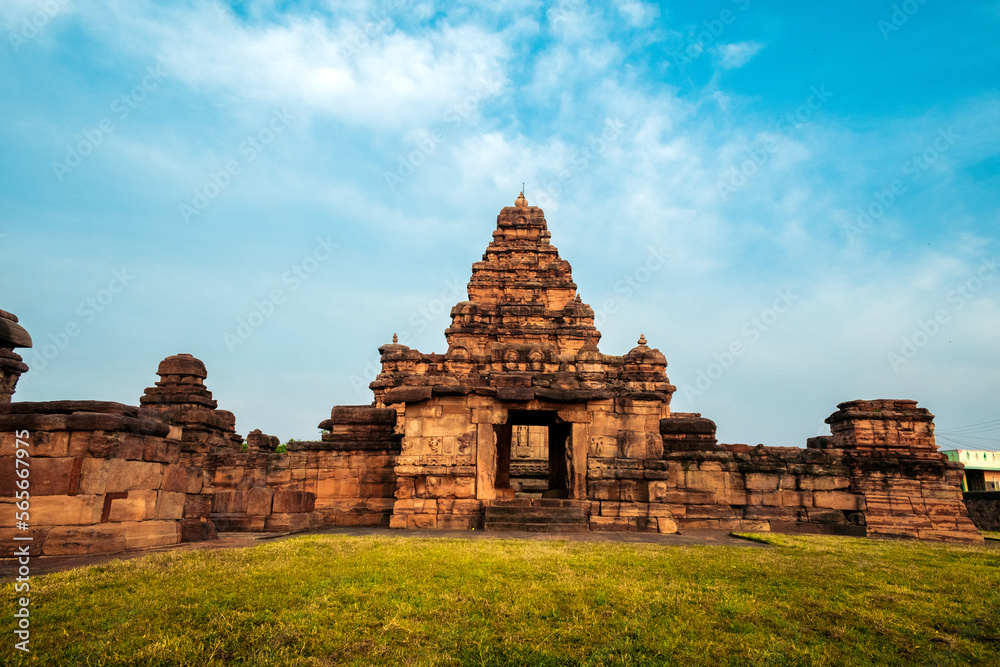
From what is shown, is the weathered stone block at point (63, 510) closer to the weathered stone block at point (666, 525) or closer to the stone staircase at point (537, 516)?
the stone staircase at point (537, 516)

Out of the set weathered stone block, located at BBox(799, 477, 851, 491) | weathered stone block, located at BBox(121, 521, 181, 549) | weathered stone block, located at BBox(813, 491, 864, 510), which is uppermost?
weathered stone block, located at BBox(799, 477, 851, 491)

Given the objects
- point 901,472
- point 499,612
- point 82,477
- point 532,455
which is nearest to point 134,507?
point 82,477

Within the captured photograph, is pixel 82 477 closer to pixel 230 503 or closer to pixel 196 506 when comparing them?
pixel 196 506

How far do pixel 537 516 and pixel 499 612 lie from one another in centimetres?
729

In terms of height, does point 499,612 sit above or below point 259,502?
below

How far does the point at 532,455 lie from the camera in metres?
24.1

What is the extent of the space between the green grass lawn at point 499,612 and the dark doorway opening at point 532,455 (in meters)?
7.25

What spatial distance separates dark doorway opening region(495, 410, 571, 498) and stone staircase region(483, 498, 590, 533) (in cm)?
109

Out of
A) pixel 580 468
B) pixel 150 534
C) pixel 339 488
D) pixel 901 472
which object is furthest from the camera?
pixel 339 488

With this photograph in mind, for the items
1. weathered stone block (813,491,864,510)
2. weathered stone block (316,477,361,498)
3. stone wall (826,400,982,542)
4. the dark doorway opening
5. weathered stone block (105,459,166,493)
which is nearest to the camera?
weathered stone block (105,459,166,493)

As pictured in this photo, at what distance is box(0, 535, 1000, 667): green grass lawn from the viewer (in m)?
4.04

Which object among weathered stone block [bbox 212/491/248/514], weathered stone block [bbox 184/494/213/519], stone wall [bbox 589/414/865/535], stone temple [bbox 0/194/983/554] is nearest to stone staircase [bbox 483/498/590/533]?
stone temple [bbox 0/194/983/554]

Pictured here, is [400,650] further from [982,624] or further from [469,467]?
[469,467]

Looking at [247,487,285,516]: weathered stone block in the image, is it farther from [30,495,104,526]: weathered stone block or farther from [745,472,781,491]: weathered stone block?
[745,472,781,491]: weathered stone block
